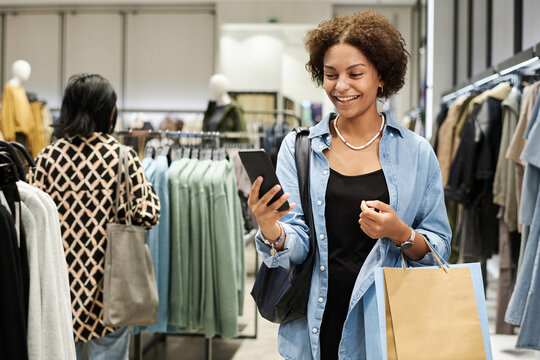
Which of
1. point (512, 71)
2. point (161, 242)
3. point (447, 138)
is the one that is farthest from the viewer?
point (447, 138)

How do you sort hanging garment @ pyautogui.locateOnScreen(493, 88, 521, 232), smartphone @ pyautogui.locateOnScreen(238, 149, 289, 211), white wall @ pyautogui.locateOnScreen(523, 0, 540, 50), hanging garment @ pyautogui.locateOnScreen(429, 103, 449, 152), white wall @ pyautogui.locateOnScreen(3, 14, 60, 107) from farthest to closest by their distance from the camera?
white wall @ pyautogui.locateOnScreen(3, 14, 60, 107) < hanging garment @ pyautogui.locateOnScreen(429, 103, 449, 152) < white wall @ pyautogui.locateOnScreen(523, 0, 540, 50) < hanging garment @ pyautogui.locateOnScreen(493, 88, 521, 232) < smartphone @ pyautogui.locateOnScreen(238, 149, 289, 211)

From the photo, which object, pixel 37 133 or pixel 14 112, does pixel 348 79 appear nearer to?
pixel 14 112

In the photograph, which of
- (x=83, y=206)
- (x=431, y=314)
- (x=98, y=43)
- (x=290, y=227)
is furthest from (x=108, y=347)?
(x=98, y=43)

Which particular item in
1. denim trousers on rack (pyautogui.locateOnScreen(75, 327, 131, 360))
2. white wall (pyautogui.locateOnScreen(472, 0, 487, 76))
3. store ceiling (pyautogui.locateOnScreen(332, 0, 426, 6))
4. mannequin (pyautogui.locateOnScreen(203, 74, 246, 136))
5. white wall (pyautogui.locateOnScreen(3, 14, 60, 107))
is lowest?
denim trousers on rack (pyautogui.locateOnScreen(75, 327, 131, 360))

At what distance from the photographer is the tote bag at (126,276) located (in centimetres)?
240

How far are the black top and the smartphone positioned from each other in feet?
0.74

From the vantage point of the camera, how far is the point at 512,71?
3.82 m

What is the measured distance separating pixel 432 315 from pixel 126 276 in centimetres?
145

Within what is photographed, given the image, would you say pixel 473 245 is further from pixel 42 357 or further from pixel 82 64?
pixel 82 64

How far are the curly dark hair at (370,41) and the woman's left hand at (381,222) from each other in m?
0.40

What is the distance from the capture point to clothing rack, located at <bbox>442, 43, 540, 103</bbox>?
3.19m

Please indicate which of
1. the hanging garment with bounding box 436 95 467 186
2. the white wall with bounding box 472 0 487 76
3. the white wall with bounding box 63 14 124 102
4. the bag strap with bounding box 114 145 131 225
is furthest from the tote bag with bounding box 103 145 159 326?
the white wall with bounding box 63 14 124 102

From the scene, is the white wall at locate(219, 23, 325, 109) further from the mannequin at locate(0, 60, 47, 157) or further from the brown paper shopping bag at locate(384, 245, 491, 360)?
the brown paper shopping bag at locate(384, 245, 491, 360)

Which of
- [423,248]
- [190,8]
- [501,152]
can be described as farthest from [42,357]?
[190,8]
